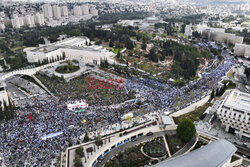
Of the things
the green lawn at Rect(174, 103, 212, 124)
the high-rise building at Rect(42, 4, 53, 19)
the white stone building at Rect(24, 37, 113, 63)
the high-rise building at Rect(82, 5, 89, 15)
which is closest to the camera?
the green lawn at Rect(174, 103, 212, 124)

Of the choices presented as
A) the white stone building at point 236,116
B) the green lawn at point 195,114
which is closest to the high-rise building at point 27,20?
the green lawn at point 195,114

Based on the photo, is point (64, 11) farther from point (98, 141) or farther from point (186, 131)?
point (186, 131)

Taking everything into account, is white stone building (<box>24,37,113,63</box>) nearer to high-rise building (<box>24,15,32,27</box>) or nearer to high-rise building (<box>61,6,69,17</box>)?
high-rise building (<box>24,15,32,27</box>)

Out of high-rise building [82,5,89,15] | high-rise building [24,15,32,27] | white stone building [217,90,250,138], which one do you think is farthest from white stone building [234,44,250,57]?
high-rise building [82,5,89,15]

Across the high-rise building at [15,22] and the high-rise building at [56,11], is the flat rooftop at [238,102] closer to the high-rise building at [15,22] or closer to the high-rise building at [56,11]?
the high-rise building at [15,22]

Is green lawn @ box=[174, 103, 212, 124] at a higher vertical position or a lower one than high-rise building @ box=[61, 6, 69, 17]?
lower

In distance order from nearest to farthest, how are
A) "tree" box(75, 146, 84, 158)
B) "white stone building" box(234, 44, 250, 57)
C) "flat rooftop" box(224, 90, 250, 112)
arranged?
"tree" box(75, 146, 84, 158) < "flat rooftop" box(224, 90, 250, 112) < "white stone building" box(234, 44, 250, 57)

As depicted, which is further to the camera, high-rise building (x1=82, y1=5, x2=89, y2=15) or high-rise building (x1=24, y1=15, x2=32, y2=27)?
high-rise building (x1=82, y1=5, x2=89, y2=15)
